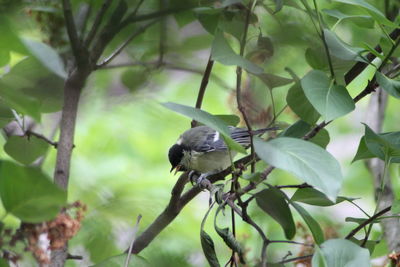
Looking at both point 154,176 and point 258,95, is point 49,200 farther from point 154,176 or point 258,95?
point 154,176

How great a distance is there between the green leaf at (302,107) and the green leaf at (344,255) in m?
0.25

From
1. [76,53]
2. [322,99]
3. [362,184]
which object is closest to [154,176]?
[362,184]

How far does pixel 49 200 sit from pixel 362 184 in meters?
1.92

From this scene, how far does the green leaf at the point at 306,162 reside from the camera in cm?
74

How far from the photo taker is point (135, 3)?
42.4 inches

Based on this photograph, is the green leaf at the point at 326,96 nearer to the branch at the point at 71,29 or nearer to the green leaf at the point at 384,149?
the green leaf at the point at 384,149

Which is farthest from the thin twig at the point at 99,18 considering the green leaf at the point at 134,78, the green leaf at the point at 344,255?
the green leaf at the point at 344,255

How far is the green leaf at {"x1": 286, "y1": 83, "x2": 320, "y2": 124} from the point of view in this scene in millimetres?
981

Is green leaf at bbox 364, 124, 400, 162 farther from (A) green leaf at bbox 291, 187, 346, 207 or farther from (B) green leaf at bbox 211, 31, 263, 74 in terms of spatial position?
(B) green leaf at bbox 211, 31, 263, 74

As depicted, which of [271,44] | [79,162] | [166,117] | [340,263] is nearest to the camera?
[340,263]

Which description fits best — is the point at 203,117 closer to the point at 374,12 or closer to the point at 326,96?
the point at 326,96

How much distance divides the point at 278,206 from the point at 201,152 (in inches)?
54.6

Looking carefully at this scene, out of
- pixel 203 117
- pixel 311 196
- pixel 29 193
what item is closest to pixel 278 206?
pixel 311 196

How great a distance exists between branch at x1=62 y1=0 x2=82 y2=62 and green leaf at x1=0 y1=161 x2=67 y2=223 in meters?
0.42
